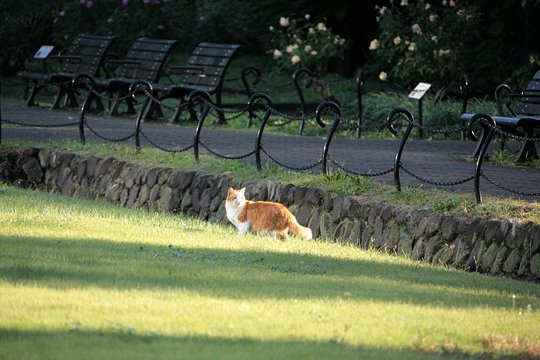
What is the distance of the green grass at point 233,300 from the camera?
25.0 ft

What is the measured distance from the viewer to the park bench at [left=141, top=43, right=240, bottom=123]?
2059 centimetres

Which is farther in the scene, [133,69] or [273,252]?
[133,69]

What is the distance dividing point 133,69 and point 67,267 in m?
13.3

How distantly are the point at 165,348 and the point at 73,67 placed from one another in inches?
672

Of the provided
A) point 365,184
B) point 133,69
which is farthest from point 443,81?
point 365,184

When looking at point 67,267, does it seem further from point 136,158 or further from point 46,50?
point 46,50

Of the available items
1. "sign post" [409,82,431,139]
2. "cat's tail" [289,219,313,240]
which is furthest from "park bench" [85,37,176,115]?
"cat's tail" [289,219,313,240]

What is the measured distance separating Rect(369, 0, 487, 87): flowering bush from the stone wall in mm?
8245

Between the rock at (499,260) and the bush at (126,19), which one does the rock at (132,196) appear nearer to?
the rock at (499,260)

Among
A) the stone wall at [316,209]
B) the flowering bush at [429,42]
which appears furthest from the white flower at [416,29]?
the stone wall at [316,209]

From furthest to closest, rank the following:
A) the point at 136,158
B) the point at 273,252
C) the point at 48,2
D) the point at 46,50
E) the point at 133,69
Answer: the point at 48,2
the point at 46,50
the point at 133,69
the point at 136,158
the point at 273,252

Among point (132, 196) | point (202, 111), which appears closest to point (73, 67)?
point (202, 111)

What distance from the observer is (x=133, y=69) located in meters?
22.6

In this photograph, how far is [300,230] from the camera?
12367mm
